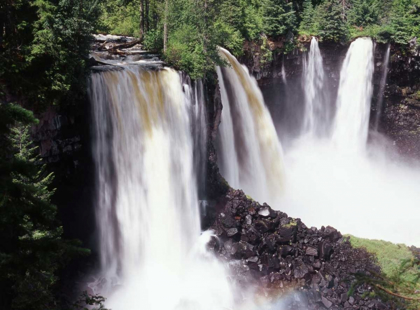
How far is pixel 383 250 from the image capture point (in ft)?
64.8

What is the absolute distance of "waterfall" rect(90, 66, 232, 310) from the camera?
1642 centimetres

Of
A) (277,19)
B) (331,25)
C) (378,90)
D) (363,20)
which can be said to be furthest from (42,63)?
(363,20)

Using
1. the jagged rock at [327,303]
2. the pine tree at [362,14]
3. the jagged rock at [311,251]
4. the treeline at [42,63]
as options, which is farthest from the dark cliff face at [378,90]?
the jagged rock at [327,303]

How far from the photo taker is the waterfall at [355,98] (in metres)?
31.9

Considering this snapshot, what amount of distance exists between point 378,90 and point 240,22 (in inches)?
589

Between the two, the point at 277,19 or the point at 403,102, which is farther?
the point at 403,102

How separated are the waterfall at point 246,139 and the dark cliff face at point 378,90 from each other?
184 inches

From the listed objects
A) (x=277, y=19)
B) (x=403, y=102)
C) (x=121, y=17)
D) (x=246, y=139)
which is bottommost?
(x=246, y=139)

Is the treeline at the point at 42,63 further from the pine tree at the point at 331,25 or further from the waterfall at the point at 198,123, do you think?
the pine tree at the point at 331,25

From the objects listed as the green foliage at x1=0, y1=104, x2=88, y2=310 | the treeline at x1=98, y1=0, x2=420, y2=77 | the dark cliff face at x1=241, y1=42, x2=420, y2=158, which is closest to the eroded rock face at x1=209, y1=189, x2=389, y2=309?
the treeline at x1=98, y1=0, x2=420, y2=77

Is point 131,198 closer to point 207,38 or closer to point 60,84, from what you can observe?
point 60,84

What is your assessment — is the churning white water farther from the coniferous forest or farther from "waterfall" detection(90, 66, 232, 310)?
"waterfall" detection(90, 66, 232, 310)

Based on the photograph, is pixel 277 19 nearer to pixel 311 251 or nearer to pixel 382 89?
pixel 382 89

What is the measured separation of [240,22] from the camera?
27.7 meters
